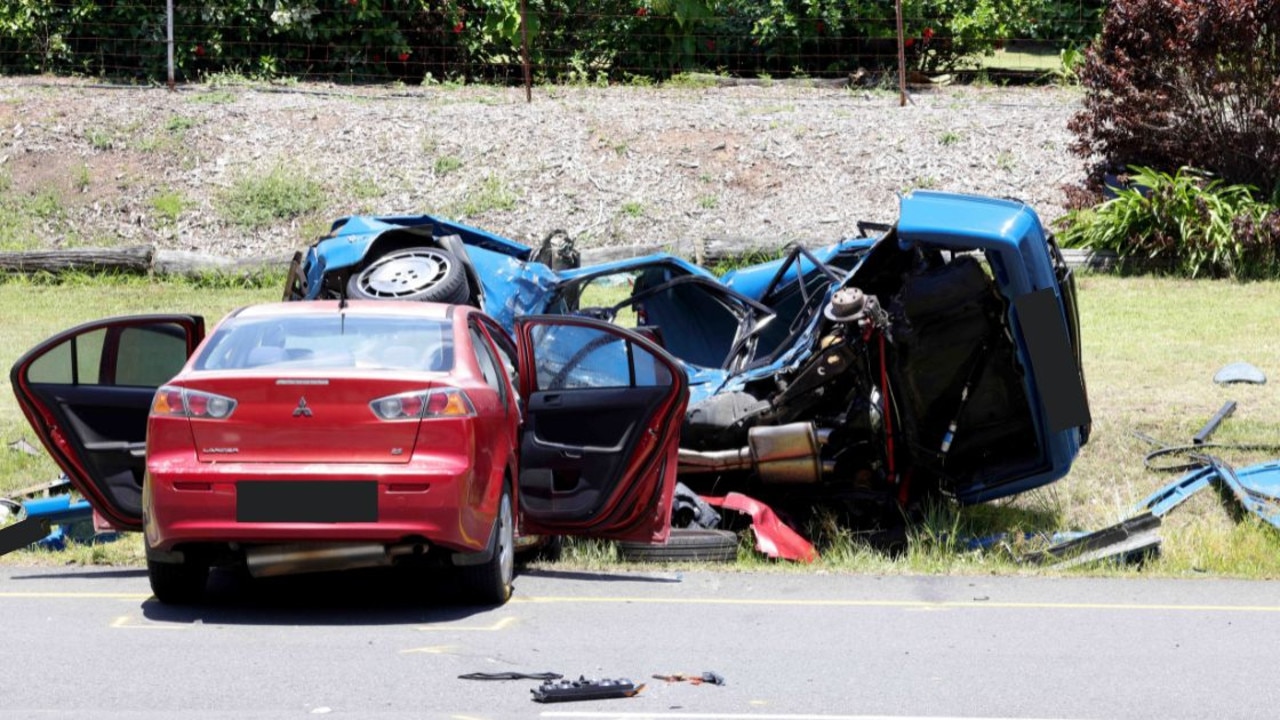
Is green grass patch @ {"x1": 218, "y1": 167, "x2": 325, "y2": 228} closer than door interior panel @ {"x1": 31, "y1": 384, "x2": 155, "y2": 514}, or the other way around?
door interior panel @ {"x1": 31, "y1": 384, "x2": 155, "y2": 514}

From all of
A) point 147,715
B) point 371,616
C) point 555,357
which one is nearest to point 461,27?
point 555,357

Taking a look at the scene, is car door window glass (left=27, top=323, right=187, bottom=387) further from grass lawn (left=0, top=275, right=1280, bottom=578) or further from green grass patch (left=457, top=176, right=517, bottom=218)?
green grass patch (left=457, top=176, right=517, bottom=218)

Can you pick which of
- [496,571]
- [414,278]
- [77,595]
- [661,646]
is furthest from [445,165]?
[661,646]

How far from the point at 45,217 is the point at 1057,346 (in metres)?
13.4

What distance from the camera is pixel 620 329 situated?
8.66 meters

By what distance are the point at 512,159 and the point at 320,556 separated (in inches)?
530

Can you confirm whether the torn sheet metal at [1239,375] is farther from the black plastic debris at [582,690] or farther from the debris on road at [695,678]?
the black plastic debris at [582,690]

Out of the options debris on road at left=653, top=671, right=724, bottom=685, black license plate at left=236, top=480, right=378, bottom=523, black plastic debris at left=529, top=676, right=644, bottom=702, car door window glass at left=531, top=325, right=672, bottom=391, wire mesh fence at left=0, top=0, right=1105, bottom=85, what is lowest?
debris on road at left=653, top=671, right=724, bottom=685

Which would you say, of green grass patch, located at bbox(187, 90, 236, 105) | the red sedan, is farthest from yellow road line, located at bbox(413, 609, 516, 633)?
green grass patch, located at bbox(187, 90, 236, 105)

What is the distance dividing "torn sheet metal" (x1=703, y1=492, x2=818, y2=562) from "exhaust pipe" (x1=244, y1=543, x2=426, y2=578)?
2.48 m

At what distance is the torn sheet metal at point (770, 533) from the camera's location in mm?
9633

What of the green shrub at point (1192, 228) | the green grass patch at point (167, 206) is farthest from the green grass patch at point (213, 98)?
the green shrub at point (1192, 228)

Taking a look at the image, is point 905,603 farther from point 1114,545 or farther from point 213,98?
point 213,98

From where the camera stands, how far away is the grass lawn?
9711mm
